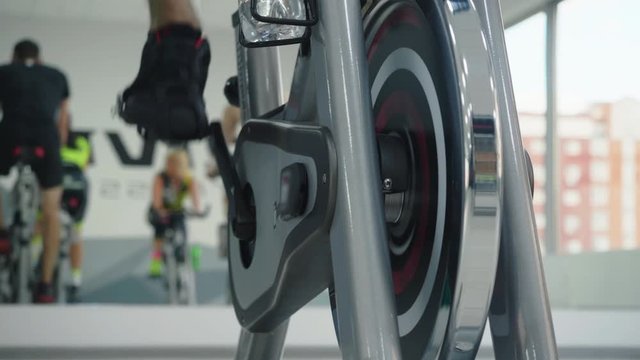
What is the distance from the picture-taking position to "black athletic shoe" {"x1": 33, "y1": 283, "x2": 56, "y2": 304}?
521 centimetres

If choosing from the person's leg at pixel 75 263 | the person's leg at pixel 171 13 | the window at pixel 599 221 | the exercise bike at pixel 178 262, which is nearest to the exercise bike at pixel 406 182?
the person's leg at pixel 171 13

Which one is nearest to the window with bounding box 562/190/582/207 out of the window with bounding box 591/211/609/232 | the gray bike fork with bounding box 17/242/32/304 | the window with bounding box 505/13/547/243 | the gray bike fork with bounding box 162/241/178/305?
the window with bounding box 505/13/547/243

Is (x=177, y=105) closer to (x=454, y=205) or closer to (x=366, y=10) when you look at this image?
(x=366, y=10)

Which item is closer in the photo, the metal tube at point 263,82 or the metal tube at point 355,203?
the metal tube at point 355,203

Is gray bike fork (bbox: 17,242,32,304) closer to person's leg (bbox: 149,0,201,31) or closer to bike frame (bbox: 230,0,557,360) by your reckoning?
person's leg (bbox: 149,0,201,31)

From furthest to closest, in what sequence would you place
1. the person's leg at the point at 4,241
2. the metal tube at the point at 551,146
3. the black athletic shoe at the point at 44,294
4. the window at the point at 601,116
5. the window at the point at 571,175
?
the window at the point at 571,175 → the metal tube at the point at 551,146 → the window at the point at 601,116 → the person's leg at the point at 4,241 → the black athletic shoe at the point at 44,294

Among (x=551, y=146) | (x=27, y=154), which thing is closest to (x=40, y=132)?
(x=27, y=154)

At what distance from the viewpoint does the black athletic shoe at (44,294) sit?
17.1 ft

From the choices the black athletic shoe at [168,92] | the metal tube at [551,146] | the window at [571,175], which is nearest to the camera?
the black athletic shoe at [168,92]

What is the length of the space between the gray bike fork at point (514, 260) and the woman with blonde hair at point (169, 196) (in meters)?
5.47

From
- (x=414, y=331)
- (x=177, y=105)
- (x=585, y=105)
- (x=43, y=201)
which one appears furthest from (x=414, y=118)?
(x=585, y=105)

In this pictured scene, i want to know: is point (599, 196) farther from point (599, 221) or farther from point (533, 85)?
point (533, 85)

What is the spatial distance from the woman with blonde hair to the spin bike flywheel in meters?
5.37

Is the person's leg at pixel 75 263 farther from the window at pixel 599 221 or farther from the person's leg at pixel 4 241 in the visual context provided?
the window at pixel 599 221
